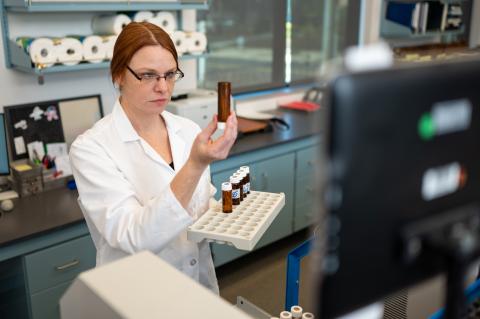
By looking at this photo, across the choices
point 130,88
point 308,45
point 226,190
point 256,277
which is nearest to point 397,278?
point 226,190

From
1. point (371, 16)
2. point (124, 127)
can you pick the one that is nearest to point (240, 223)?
point (124, 127)

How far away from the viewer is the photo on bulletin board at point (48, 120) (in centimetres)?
242

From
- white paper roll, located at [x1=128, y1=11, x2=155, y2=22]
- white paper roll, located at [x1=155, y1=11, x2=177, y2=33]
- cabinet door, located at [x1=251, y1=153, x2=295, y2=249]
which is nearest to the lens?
white paper roll, located at [x1=128, y1=11, x2=155, y2=22]

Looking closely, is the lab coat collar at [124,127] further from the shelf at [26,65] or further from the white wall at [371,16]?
the white wall at [371,16]

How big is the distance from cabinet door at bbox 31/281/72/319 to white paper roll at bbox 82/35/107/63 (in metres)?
1.10

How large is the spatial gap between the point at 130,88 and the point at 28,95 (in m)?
1.26

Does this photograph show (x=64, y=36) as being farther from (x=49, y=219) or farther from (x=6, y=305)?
(x=6, y=305)

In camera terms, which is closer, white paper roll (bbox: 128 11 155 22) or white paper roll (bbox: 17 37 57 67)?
white paper roll (bbox: 17 37 57 67)

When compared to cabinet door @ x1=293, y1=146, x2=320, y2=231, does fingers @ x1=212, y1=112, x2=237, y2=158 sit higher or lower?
higher

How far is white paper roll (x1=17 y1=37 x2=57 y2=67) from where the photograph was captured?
2234 millimetres

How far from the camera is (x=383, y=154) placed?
472mm

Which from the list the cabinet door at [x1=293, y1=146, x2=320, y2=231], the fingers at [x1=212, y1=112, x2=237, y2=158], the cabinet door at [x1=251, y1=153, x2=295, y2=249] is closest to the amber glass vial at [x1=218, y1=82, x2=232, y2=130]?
the fingers at [x1=212, y1=112, x2=237, y2=158]

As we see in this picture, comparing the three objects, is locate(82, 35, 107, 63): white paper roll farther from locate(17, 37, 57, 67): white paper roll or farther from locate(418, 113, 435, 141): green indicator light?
locate(418, 113, 435, 141): green indicator light

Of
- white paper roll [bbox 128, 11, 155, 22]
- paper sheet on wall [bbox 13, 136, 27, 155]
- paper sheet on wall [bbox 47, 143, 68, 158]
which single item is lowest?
paper sheet on wall [bbox 47, 143, 68, 158]
